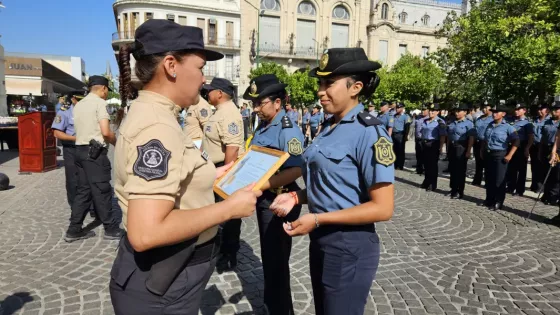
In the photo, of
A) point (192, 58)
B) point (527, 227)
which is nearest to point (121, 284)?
point (192, 58)

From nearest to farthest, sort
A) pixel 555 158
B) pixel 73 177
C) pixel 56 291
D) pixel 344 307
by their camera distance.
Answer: pixel 344 307
pixel 56 291
pixel 73 177
pixel 555 158

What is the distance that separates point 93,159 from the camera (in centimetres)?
504

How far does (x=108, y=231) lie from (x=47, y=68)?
87.6 feet

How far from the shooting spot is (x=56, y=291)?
12.1 feet

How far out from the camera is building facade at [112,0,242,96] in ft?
137

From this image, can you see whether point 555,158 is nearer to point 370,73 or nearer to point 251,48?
point 370,73

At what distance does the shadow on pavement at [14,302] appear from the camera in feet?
11.0

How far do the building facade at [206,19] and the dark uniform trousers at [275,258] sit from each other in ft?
133

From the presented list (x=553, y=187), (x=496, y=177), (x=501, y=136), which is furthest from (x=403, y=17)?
(x=496, y=177)

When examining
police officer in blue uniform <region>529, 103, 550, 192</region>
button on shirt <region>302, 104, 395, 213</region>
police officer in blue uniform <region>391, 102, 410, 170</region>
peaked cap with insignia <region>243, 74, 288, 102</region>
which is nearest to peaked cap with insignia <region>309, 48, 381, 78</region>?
button on shirt <region>302, 104, 395, 213</region>

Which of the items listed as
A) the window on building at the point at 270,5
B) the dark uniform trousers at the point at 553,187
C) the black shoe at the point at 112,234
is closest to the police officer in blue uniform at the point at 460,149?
the dark uniform trousers at the point at 553,187

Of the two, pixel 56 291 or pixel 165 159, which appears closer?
pixel 165 159

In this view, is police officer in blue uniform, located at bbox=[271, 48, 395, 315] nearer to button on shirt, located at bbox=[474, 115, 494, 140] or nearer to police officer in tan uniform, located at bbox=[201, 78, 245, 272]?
police officer in tan uniform, located at bbox=[201, 78, 245, 272]

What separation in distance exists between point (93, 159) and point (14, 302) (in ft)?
6.72
